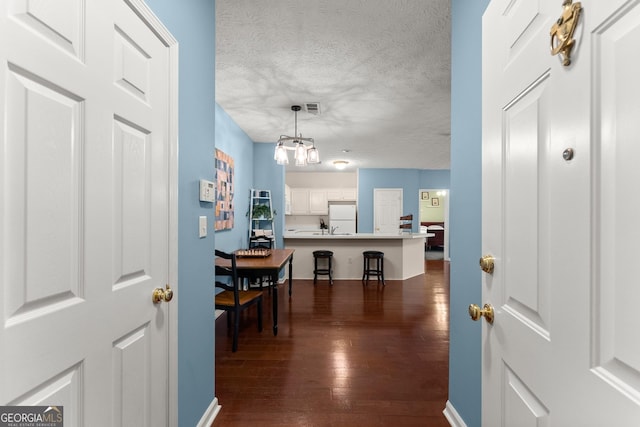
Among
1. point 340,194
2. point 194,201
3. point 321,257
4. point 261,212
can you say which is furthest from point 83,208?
point 340,194

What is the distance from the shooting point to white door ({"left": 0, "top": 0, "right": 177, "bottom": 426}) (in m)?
0.65

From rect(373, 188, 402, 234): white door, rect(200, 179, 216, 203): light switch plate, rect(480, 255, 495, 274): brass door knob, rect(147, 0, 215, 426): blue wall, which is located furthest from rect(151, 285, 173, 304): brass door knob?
rect(373, 188, 402, 234): white door

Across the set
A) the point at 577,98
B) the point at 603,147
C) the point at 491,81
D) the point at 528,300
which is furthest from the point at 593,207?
the point at 491,81

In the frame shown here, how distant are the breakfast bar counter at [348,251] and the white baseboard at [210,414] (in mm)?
3914

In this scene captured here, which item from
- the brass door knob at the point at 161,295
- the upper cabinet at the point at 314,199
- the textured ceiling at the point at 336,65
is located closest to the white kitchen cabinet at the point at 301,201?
the upper cabinet at the point at 314,199

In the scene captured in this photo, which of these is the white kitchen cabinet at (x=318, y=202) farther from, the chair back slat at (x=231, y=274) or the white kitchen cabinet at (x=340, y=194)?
the chair back slat at (x=231, y=274)

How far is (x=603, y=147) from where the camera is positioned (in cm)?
51

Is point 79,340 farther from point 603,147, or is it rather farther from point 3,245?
point 603,147

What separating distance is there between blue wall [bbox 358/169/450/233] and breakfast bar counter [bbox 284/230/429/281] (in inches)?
104

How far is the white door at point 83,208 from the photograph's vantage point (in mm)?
647

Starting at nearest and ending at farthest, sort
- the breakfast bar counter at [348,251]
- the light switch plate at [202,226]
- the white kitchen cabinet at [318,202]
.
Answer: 1. the light switch plate at [202,226]
2. the breakfast bar counter at [348,251]
3. the white kitchen cabinet at [318,202]

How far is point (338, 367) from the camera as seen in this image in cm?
239

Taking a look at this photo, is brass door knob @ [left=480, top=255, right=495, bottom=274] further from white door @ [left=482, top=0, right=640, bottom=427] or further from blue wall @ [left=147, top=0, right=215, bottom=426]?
blue wall @ [left=147, top=0, right=215, bottom=426]

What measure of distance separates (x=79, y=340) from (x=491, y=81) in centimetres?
148
